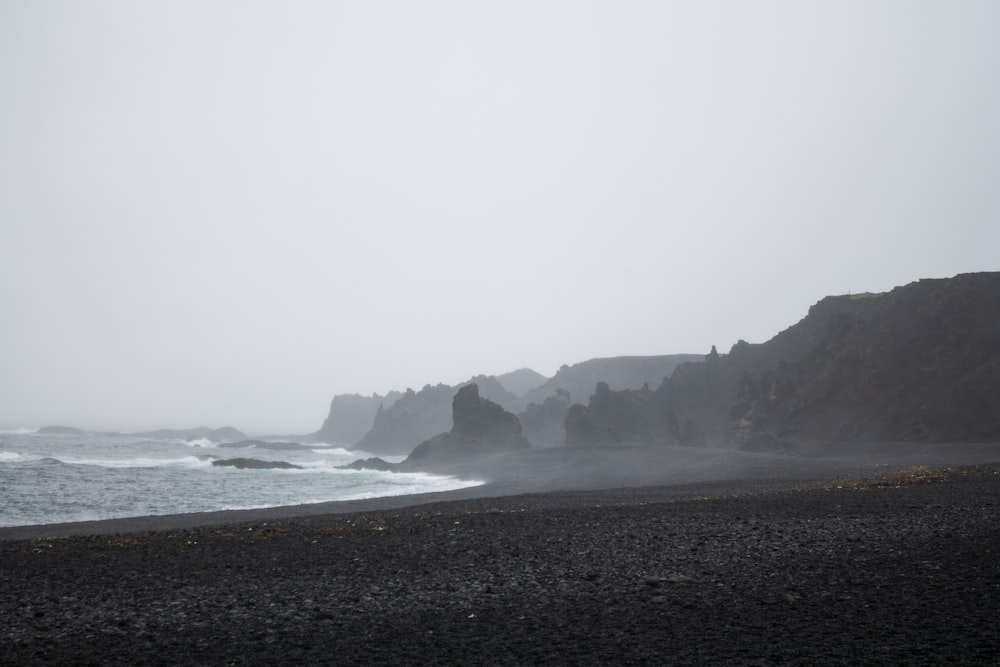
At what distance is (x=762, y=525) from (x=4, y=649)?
15676mm

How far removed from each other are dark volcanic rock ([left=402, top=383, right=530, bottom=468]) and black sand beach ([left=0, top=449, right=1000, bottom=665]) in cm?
7479

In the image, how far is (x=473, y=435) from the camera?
98.2m

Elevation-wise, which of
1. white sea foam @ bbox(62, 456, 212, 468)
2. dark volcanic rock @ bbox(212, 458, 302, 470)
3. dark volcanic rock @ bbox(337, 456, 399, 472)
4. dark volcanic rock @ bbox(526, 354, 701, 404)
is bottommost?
dark volcanic rock @ bbox(337, 456, 399, 472)

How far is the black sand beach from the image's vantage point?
9445 mm

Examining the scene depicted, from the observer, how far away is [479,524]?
2066cm

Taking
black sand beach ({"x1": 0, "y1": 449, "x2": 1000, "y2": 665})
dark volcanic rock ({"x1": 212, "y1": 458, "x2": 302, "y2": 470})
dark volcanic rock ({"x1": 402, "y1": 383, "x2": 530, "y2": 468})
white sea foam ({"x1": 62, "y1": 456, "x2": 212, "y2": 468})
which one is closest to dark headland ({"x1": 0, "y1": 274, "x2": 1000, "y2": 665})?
black sand beach ({"x1": 0, "y1": 449, "x2": 1000, "y2": 665})

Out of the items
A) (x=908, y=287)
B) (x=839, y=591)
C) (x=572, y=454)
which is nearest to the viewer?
(x=839, y=591)

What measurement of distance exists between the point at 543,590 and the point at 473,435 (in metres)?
86.2

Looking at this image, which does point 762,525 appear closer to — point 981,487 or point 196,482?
point 981,487

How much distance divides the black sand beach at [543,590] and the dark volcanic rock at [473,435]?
7479cm

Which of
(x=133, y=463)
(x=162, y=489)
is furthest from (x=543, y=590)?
(x=133, y=463)

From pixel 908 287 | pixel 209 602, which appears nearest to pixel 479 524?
pixel 209 602

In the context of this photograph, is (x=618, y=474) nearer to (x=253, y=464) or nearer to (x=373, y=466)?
(x=373, y=466)

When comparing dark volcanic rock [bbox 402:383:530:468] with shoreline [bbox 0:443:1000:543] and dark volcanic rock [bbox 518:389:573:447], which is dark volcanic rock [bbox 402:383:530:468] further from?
dark volcanic rock [bbox 518:389:573:447]
